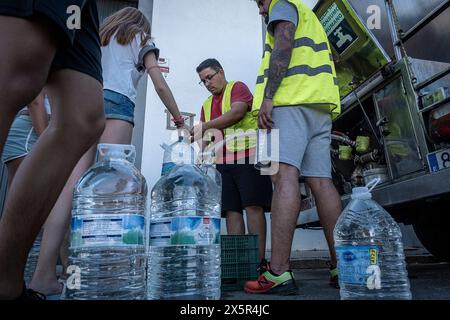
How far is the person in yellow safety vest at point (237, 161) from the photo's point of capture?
100 inches

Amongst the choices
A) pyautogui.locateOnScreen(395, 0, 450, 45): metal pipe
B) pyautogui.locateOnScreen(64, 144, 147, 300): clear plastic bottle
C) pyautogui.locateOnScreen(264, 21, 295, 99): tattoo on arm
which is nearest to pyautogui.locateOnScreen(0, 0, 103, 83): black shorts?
pyautogui.locateOnScreen(64, 144, 147, 300): clear plastic bottle

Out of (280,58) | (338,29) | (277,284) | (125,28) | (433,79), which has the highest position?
(338,29)

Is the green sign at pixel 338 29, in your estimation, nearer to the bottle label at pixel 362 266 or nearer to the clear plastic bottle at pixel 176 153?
the clear plastic bottle at pixel 176 153

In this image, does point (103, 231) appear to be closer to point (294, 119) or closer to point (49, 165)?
point (49, 165)

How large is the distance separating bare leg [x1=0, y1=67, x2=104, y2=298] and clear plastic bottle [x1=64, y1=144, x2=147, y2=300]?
133mm

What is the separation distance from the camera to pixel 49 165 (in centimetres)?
125

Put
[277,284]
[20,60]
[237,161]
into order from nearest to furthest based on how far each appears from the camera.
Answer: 1. [20,60]
2. [277,284]
3. [237,161]

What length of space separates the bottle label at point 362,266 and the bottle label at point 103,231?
843mm

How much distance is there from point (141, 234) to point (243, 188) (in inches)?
54.9

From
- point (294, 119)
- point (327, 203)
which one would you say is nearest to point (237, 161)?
point (294, 119)

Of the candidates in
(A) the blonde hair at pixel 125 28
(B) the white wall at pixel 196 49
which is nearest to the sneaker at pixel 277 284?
(A) the blonde hair at pixel 125 28
